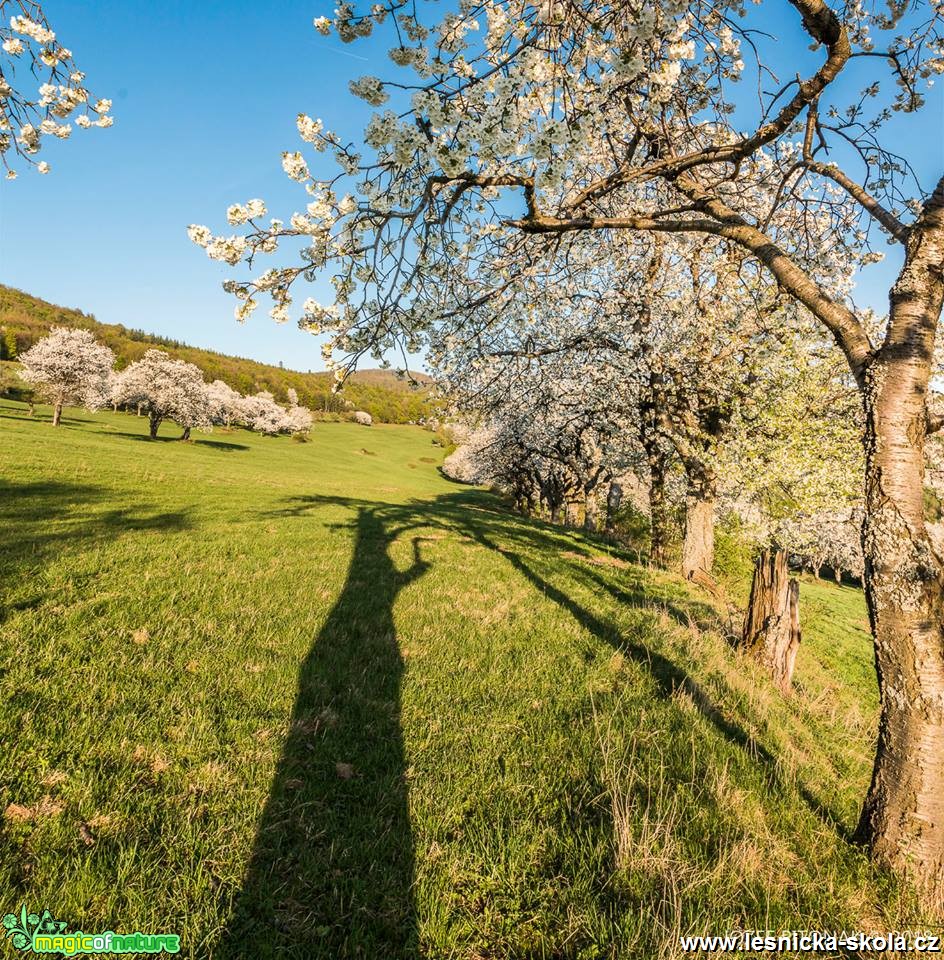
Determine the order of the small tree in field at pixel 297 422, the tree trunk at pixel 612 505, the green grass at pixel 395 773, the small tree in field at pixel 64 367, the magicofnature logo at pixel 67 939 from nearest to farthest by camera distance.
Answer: the magicofnature logo at pixel 67 939, the green grass at pixel 395 773, the tree trunk at pixel 612 505, the small tree in field at pixel 64 367, the small tree in field at pixel 297 422

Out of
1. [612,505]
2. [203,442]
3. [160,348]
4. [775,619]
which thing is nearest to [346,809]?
[775,619]

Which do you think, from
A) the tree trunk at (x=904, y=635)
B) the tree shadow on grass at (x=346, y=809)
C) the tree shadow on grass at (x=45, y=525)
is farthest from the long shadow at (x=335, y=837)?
the tree shadow on grass at (x=45, y=525)

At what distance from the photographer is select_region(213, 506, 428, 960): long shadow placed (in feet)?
7.72

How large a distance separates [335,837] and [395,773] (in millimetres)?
721

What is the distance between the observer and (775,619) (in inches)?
262

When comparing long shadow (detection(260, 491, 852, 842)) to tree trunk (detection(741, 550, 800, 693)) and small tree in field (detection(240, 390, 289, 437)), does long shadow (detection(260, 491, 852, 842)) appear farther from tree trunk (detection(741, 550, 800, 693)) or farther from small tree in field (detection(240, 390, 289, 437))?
small tree in field (detection(240, 390, 289, 437))

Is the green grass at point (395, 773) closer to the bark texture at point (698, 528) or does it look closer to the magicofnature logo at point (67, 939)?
the magicofnature logo at point (67, 939)

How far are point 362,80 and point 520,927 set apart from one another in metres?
5.95

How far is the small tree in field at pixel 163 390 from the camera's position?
5153 centimetres

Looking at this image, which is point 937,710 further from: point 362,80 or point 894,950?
point 362,80

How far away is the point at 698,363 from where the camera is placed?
13352 mm

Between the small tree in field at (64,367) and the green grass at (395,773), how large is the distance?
48.2 metres

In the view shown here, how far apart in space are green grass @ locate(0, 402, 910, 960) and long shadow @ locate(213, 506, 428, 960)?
0.02 meters

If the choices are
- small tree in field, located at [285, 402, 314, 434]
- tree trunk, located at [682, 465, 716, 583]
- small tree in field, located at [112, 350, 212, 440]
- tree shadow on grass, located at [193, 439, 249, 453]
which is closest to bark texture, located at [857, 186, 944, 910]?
tree trunk, located at [682, 465, 716, 583]
